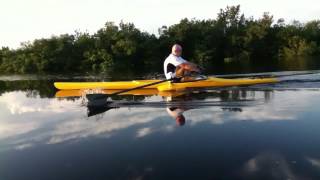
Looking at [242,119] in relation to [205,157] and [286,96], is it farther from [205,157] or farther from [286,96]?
[286,96]

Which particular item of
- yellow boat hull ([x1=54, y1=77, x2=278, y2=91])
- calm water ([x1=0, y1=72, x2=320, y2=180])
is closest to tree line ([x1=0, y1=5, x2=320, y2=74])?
yellow boat hull ([x1=54, y1=77, x2=278, y2=91])

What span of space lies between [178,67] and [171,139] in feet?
22.8

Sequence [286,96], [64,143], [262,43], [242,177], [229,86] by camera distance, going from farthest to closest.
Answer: [262,43], [229,86], [286,96], [64,143], [242,177]

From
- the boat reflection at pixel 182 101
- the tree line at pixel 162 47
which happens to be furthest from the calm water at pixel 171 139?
the tree line at pixel 162 47

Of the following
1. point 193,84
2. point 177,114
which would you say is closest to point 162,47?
point 193,84

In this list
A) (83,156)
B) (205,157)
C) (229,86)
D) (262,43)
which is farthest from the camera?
(262,43)

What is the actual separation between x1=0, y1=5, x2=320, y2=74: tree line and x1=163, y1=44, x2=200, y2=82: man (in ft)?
89.8

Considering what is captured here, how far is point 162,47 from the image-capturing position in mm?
50969

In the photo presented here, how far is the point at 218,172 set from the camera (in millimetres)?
6555

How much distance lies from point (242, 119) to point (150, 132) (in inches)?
92.0

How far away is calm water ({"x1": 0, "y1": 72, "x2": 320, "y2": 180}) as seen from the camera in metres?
6.79

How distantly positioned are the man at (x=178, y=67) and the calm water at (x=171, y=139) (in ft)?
4.91

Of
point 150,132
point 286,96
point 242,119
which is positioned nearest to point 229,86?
point 286,96

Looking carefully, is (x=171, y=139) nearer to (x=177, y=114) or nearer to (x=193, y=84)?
(x=177, y=114)
